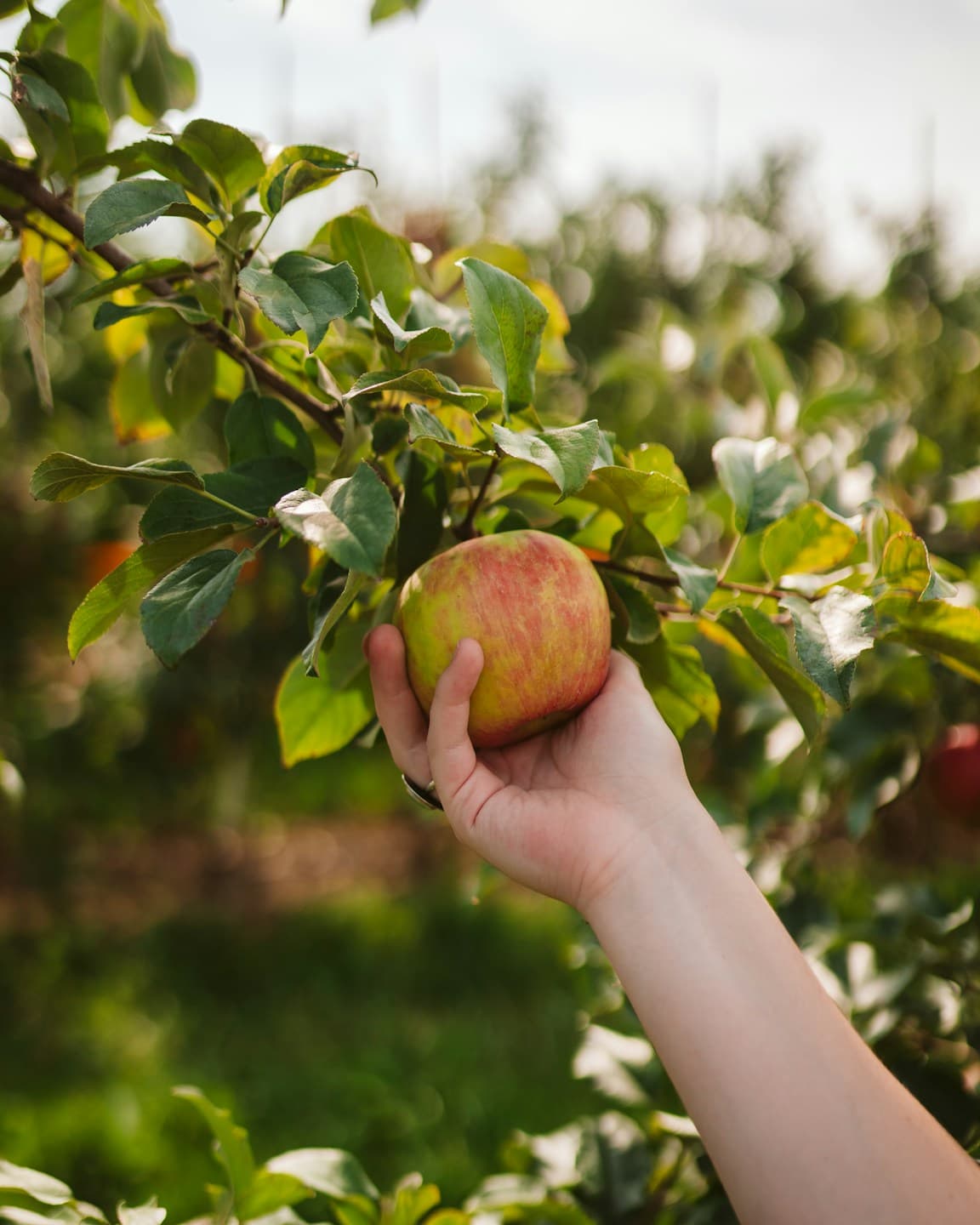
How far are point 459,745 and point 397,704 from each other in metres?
0.06

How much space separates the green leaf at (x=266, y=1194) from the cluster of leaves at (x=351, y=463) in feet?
1.05

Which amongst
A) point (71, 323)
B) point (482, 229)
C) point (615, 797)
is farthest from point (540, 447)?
point (482, 229)

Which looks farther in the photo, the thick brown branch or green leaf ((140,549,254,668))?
the thick brown branch

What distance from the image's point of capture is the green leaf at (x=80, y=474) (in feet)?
1.99

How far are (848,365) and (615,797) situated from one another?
1.61 meters

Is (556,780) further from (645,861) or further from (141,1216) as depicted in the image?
(141,1216)

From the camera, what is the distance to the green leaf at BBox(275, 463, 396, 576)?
511 millimetres

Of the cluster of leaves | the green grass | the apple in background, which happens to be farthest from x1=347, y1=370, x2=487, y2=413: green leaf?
the green grass

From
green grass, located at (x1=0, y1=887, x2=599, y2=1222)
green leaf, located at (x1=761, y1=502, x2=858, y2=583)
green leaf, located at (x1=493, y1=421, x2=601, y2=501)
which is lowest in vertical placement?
green grass, located at (x1=0, y1=887, x2=599, y2=1222)

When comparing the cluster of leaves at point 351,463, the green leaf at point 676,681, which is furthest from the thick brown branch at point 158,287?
the green leaf at point 676,681

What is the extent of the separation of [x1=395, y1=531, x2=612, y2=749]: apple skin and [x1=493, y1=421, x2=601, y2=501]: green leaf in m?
0.11

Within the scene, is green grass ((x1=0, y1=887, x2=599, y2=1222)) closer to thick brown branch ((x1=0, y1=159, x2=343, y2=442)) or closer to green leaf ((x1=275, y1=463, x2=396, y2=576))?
thick brown branch ((x1=0, y1=159, x2=343, y2=442))

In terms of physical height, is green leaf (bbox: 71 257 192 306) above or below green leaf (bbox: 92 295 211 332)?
above

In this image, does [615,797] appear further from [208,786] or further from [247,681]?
[208,786]
